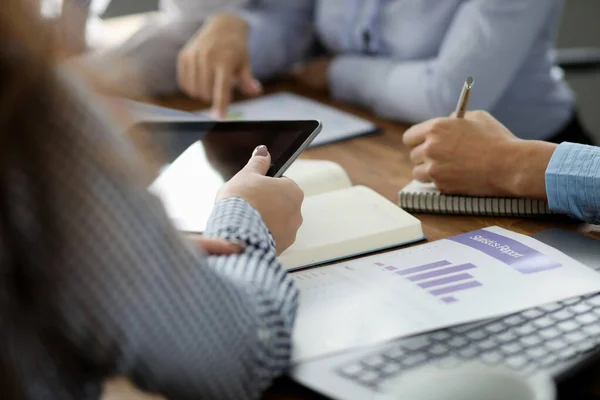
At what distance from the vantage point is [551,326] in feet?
2.07

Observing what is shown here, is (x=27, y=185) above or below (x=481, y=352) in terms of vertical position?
above

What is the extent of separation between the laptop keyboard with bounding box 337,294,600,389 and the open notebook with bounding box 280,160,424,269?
0.62 feet

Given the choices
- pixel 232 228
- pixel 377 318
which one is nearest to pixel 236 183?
pixel 232 228

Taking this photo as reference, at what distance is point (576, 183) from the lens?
843 mm

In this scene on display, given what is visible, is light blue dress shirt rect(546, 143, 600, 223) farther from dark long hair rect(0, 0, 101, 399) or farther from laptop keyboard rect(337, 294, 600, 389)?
dark long hair rect(0, 0, 101, 399)

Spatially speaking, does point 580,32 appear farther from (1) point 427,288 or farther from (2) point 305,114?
(1) point 427,288

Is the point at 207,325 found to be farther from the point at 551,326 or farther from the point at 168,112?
the point at 168,112

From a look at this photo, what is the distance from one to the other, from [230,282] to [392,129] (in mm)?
768

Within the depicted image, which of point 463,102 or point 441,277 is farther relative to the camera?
point 463,102

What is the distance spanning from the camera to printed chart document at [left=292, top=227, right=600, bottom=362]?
2.05ft

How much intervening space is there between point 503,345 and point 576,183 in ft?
1.03

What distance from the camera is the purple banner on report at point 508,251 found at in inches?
28.8

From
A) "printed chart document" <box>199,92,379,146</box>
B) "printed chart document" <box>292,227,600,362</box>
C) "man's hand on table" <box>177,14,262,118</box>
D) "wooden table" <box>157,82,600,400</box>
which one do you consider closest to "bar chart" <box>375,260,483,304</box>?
"printed chart document" <box>292,227,600,362</box>

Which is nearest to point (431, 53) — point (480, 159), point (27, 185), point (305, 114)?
point (305, 114)
